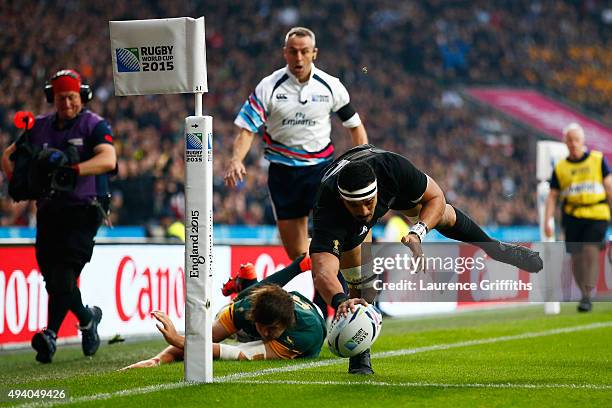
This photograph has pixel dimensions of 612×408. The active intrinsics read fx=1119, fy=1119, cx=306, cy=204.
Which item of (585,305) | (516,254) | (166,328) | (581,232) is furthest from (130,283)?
(585,305)

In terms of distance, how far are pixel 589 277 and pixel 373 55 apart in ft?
70.0

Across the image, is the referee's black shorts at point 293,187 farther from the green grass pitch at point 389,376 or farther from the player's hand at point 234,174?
the player's hand at point 234,174

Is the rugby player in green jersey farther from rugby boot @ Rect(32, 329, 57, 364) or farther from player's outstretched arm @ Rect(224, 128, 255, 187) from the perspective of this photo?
rugby boot @ Rect(32, 329, 57, 364)

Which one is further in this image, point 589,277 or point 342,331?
point 589,277

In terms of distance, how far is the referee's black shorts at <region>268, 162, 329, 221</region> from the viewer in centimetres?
995

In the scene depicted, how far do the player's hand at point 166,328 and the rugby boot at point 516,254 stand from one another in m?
2.56

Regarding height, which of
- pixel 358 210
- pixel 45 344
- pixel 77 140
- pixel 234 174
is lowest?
pixel 45 344

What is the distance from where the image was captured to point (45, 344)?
30.7 ft

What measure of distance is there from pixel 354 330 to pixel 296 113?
3.49 meters

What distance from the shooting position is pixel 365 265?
7.93 meters

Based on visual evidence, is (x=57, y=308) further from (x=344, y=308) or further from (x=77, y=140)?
(x=344, y=308)

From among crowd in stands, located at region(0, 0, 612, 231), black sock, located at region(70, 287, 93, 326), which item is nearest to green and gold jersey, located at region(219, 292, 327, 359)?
black sock, located at region(70, 287, 93, 326)

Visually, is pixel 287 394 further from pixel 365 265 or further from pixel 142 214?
pixel 142 214

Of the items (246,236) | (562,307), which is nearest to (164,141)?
(246,236)
